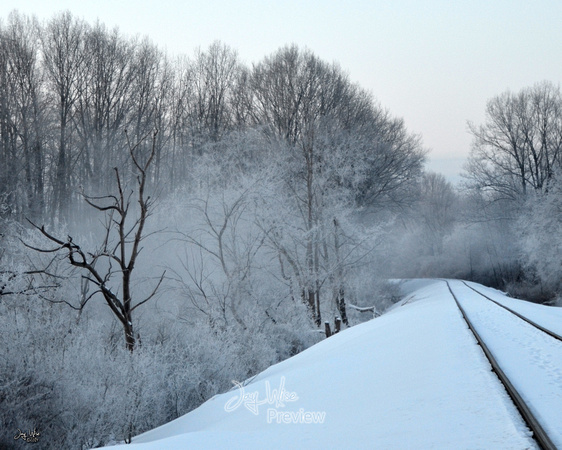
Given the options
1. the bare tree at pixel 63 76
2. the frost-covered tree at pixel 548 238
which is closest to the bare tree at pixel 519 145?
the frost-covered tree at pixel 548 238

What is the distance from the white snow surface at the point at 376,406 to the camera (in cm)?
471

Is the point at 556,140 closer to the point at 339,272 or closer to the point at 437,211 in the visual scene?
the point at 339,272

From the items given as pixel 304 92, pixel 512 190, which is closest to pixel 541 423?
pixel 304 92

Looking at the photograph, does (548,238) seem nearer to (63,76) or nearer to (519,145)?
(519,145)
